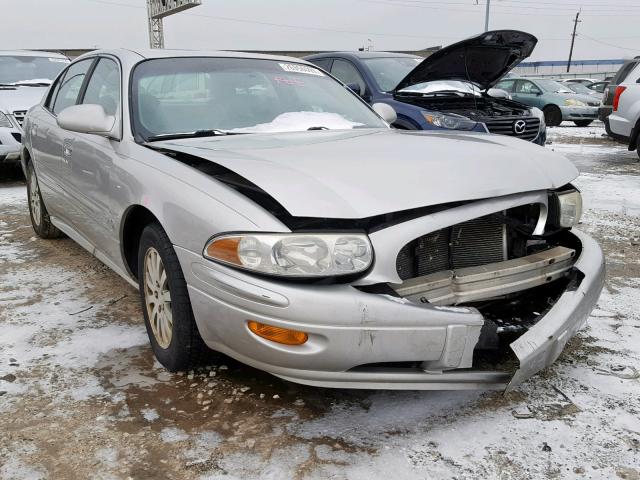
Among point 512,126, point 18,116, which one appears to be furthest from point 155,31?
point 512,126

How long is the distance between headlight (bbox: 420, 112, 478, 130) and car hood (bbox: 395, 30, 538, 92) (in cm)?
62

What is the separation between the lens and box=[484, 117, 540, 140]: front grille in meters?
6.54

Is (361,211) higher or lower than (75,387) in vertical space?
higher

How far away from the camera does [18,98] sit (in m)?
7.81

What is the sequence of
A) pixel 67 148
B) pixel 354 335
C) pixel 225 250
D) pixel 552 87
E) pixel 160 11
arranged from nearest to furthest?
pixel 354 335 < pixel 225 250 < pixel 67 148 < pixel 552 87 < pixel 160 11

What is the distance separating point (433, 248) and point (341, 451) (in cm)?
83

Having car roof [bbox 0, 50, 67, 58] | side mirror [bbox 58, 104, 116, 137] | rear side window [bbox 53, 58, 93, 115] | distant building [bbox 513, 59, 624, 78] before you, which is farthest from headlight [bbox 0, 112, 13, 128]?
distant building [bbox 513, 59, 624, 78]

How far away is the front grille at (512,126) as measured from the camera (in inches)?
257

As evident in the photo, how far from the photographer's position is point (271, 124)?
3221 mm

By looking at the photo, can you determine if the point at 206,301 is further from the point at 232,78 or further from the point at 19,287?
the point at 19,287

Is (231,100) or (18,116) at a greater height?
(231,100)

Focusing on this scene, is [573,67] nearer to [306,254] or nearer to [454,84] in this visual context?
[454,84]

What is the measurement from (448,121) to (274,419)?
4.65 meters

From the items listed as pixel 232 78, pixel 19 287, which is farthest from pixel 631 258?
pixel 19 287
